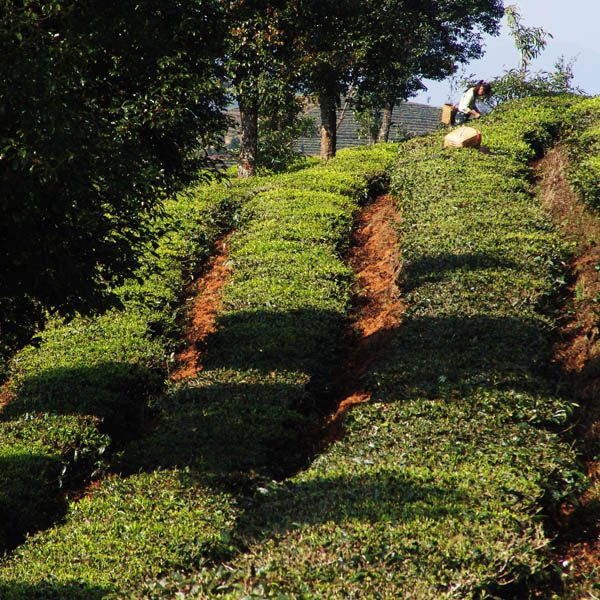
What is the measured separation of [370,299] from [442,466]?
6.70 meters

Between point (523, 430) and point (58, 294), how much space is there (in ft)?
19.0

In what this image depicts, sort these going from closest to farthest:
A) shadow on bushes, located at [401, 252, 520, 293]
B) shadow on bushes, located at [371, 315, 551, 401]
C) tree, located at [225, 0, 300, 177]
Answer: shadow on bushes, located at [371, 315, 551, 401] → shadow on bushes, located at [401, 252, 520, 293] → tree, located at [225, 0, 300, 177]

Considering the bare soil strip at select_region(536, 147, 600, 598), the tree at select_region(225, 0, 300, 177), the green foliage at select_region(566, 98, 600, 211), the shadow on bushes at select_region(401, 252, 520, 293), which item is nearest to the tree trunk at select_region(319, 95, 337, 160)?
the tree at select_region(225, 0, 300, 177)

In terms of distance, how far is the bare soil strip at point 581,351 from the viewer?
678cm

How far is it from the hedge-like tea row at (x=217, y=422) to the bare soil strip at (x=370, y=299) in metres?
0.41

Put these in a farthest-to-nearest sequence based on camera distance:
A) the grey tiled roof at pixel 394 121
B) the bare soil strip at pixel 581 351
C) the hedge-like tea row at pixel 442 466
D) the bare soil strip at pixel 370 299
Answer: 1. the grey tiled roof at pixel 394 121
2. the bare soil strip at pixel 370 299
3. the bare soil strip at pixel 581 351
4. the hedge-like tea row at pixel 442 466

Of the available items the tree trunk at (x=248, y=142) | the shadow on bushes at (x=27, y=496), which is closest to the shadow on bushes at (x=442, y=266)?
the shadow on bushes at (x=27, y=496)

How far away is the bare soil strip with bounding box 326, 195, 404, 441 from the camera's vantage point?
35.9 feet

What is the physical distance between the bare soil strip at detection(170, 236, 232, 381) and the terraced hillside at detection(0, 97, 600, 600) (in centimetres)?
9

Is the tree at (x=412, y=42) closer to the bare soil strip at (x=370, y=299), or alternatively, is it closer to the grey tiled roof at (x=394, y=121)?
the bare soil strip at (x=370, y=299)

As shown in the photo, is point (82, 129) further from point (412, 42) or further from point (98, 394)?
point (412, 42)

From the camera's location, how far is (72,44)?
752cm

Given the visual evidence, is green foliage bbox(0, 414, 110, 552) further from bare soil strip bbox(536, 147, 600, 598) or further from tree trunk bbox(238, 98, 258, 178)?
tree trunk bbox(238, 98, 258, 178)

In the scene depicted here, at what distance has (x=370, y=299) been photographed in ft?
45.4
